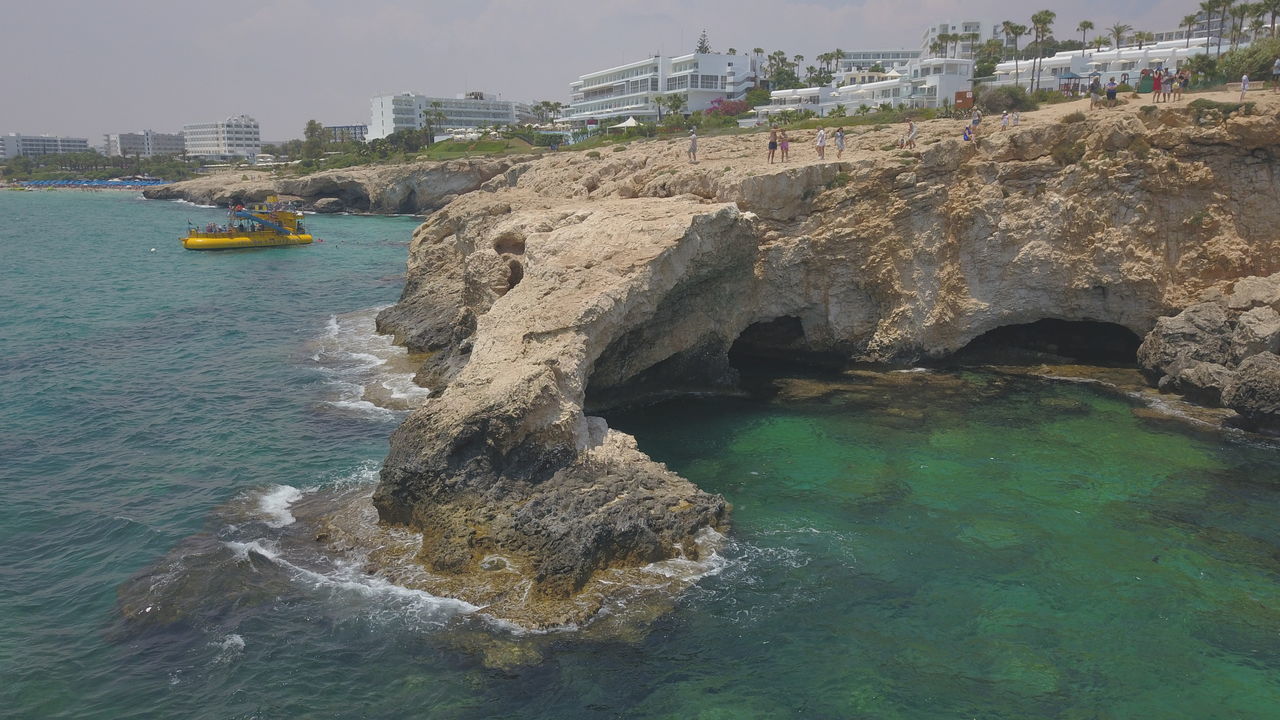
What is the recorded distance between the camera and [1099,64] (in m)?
69.9

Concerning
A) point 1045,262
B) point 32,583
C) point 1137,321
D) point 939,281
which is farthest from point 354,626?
point 1137,321

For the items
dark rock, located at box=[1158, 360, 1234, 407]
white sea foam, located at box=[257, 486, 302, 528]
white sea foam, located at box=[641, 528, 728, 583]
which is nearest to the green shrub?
dark rock, located at box=[1158, 360, 1234, 407]

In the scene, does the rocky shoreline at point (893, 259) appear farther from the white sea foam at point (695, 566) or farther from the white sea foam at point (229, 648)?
the white sea foam at point (229, 648)

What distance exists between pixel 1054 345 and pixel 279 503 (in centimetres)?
2730

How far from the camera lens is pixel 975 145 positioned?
30703 mm

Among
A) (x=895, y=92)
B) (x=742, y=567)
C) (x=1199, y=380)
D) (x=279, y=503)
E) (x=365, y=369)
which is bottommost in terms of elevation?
(x=742, y=567)

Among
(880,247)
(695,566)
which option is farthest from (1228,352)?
(695,566)

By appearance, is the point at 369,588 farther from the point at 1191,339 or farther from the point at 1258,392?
the point at 1191,339

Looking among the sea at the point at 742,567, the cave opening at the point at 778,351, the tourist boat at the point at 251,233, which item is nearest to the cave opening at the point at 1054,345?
the sea at the point at 742,567

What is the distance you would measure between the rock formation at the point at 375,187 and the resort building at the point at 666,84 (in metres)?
27.5

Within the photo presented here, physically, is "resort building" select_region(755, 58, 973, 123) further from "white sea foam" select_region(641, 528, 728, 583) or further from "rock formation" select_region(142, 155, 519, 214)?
"white sea foam" select_region(641, 528, 728, 583)

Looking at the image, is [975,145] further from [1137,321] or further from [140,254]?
[140,254]

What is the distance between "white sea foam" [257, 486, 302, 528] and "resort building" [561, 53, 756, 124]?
98847 millimetres

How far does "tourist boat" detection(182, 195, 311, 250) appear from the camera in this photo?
70000 millimetres
